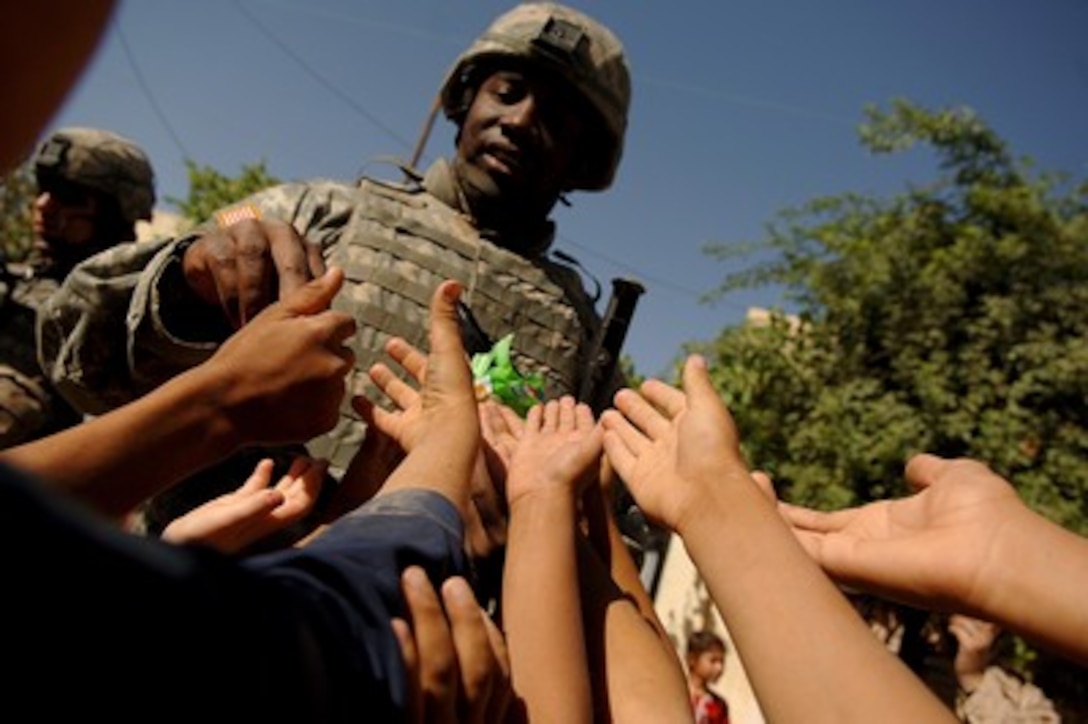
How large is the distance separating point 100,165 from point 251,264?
2885 millimetres

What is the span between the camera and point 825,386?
9.12 meters

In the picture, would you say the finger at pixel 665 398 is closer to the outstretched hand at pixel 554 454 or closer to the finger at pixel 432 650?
the outstretched hand at pixel 554 454

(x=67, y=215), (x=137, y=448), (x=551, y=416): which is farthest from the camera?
(x=67, y=215)

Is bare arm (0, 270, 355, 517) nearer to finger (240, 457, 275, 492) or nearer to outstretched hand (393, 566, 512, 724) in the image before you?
finger (240, 457, 275, 492)

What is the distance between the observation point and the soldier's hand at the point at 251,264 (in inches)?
72.1

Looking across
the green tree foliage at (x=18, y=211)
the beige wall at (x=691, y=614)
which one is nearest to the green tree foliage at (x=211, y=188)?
the green tree foliage at (x=18, y=211)

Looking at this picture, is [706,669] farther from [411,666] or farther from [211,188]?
[211,188]

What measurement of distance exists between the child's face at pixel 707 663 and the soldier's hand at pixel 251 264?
572 centimetres

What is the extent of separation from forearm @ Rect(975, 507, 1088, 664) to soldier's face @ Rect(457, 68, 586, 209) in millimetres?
1715

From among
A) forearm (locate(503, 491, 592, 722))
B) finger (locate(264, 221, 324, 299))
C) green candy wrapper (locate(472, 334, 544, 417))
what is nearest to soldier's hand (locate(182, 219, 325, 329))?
finger (locate(264, 221, 324, 299))

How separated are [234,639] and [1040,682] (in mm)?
8619

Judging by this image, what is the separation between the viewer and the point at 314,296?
5.30 ft

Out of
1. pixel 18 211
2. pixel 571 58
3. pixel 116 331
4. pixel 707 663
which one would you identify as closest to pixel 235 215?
pixel 116 331

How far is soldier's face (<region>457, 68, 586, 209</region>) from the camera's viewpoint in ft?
8.69
